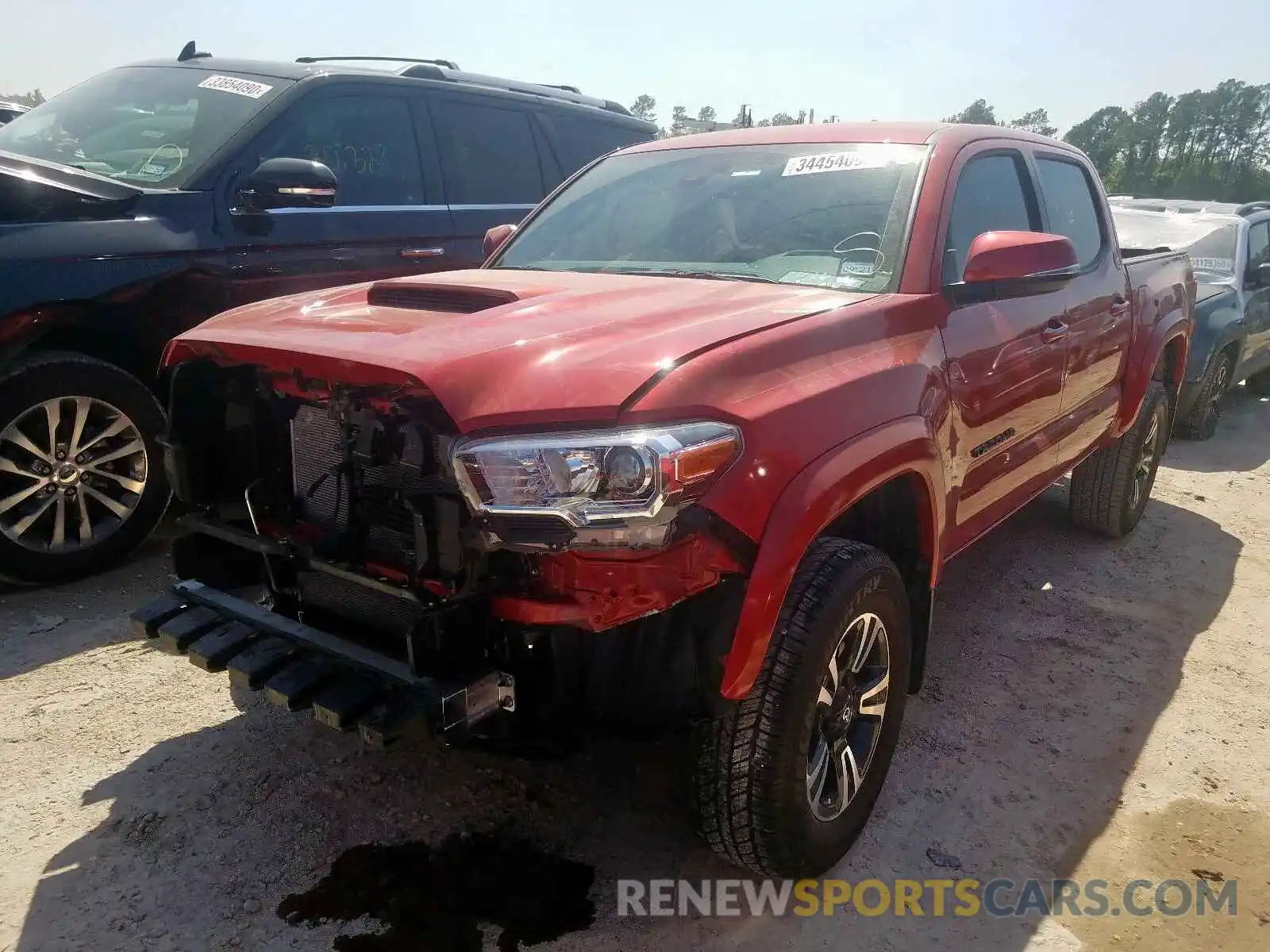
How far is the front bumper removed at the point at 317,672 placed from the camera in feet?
6.40

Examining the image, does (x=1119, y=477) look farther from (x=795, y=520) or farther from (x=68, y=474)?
(x=68, y=474)

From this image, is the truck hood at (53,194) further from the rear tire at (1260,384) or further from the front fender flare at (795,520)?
the rear tire at (1260,384)

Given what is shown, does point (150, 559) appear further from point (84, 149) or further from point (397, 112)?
point (397, 112)

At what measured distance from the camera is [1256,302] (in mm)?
7773

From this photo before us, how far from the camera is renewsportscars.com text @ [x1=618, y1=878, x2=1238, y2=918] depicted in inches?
92.8

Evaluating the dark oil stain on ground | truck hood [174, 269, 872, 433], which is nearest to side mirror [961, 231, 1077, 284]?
truck hood [174, 269, 872, 433]

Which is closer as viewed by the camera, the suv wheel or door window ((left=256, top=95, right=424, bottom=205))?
the suv wheel

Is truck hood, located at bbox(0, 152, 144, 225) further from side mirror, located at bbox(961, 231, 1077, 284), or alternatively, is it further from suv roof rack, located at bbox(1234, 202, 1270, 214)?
suv roof rack, located at bbox(1234, 202, 1270, 214)

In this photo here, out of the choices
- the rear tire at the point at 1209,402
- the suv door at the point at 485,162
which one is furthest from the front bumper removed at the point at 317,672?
the rear tire at the point at 1209,402

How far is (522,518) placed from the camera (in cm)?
189

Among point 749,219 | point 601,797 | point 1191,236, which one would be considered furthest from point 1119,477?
point 1191,236

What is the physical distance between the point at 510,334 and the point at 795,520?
29.9 inches

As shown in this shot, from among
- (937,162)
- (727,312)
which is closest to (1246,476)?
(937,162)

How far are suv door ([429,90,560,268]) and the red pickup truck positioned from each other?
1.83m
